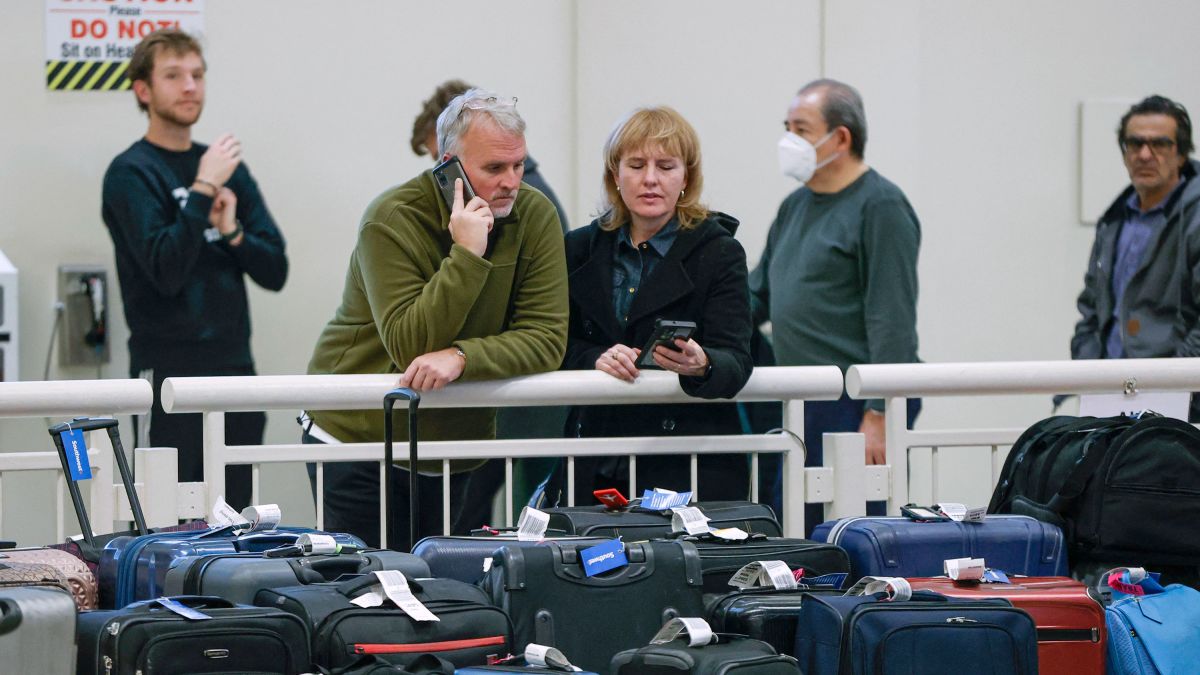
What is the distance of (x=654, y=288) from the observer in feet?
12.1

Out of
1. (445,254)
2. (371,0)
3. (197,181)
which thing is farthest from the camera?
(371,0)

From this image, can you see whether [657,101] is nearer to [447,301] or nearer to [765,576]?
[447,301]

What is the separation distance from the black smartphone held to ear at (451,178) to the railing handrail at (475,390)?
15.9 inches

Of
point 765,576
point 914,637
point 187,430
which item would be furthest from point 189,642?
point 187,430

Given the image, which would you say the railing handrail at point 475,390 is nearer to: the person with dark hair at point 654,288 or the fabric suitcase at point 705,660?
the person with dark hair at point 654,288

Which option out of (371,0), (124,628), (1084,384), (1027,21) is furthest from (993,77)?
(124,628)

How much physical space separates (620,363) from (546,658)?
1072mm

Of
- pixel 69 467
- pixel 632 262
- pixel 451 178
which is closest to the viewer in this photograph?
pixel 69 467

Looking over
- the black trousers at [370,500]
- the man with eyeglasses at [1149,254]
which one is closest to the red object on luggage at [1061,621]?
the black trousers at [370,500]

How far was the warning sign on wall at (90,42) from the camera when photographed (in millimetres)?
6176

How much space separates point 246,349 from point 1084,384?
342 cm

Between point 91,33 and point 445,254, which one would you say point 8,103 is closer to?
point 91,33

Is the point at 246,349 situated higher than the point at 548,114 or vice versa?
the point at 548,114

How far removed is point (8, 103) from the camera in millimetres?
6172
